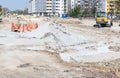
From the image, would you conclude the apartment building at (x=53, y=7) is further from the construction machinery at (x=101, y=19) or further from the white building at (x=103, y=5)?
the construction machinery at (x=101, y=19)

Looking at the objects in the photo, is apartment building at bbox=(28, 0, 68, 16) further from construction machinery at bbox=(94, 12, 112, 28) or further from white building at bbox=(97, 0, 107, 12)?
construction machinery at bbox=(94, 12, 112, 28)

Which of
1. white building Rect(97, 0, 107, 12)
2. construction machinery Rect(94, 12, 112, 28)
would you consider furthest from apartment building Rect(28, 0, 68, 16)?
construction machinery Rect(94, 12, 112, 28)

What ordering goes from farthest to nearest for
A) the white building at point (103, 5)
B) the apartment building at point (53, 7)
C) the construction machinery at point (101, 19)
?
the apartment building at point (53, 7) < the white building at point (103, 5) < the construction machinery at point (101, 19)

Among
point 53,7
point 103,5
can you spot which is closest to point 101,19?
point 103,5

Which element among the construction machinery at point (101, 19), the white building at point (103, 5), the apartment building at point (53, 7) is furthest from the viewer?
the apartment building at point (53, 7)

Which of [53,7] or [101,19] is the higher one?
[53,7]

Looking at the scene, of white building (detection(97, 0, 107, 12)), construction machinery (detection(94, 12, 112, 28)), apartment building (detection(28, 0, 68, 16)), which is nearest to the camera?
construction machinery (detection(94, 12, 112, 28))

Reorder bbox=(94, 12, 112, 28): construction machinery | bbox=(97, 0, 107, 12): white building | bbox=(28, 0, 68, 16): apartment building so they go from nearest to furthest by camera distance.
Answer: bbox=(94, 12, 112, 28): construction machinery < bbox=(97, 0, 107, 12): white building < bbox=(28, 0, 68, 16): apartment building

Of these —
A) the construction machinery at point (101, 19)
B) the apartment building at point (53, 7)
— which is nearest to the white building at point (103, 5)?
the apartment building at point (53, 7)

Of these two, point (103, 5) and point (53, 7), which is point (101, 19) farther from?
point (53, 7)

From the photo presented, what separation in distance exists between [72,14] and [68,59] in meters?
104

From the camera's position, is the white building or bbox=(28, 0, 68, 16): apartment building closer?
the white building

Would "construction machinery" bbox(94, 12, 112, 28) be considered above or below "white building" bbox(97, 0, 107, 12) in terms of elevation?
below

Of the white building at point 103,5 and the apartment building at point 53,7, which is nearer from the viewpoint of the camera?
the white building at point 103,5
